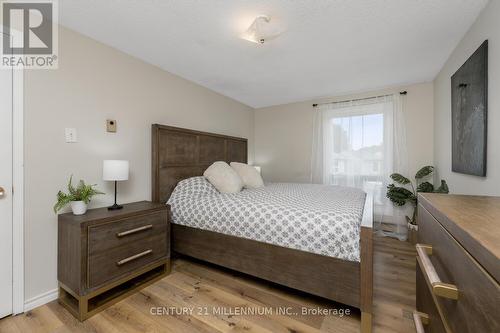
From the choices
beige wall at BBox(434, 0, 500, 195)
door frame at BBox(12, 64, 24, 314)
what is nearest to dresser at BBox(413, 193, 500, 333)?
beige wall at BBox(434, 0, 500, 195)

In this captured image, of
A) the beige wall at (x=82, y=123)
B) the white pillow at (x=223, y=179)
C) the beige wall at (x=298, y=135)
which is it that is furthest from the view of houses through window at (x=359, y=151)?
the beige wall at (x=82, y=123)

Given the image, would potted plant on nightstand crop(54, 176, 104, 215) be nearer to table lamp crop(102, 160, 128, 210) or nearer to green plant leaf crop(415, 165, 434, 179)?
table lamp crop(102, 160, 128, 210)

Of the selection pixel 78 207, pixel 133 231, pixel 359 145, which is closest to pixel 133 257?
pixel 133 231

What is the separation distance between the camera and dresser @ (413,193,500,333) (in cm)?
33

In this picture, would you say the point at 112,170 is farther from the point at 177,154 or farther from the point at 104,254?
the point at 177,154

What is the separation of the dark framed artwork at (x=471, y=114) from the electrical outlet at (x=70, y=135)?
3387 mm

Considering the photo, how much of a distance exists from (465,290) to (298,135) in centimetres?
388

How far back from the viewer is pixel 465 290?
41 centimetres

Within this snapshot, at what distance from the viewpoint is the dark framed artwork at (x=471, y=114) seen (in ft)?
5.45

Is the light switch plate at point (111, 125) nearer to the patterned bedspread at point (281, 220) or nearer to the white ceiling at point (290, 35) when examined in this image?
the white ceiling at point (290, 35)

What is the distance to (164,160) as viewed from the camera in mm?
2629

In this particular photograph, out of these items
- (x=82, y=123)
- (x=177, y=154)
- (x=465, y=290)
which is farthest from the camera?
(x=177, y=154)

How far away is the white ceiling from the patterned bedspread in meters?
1.56

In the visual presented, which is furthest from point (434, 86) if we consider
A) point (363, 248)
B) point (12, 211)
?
point (12, 211)
